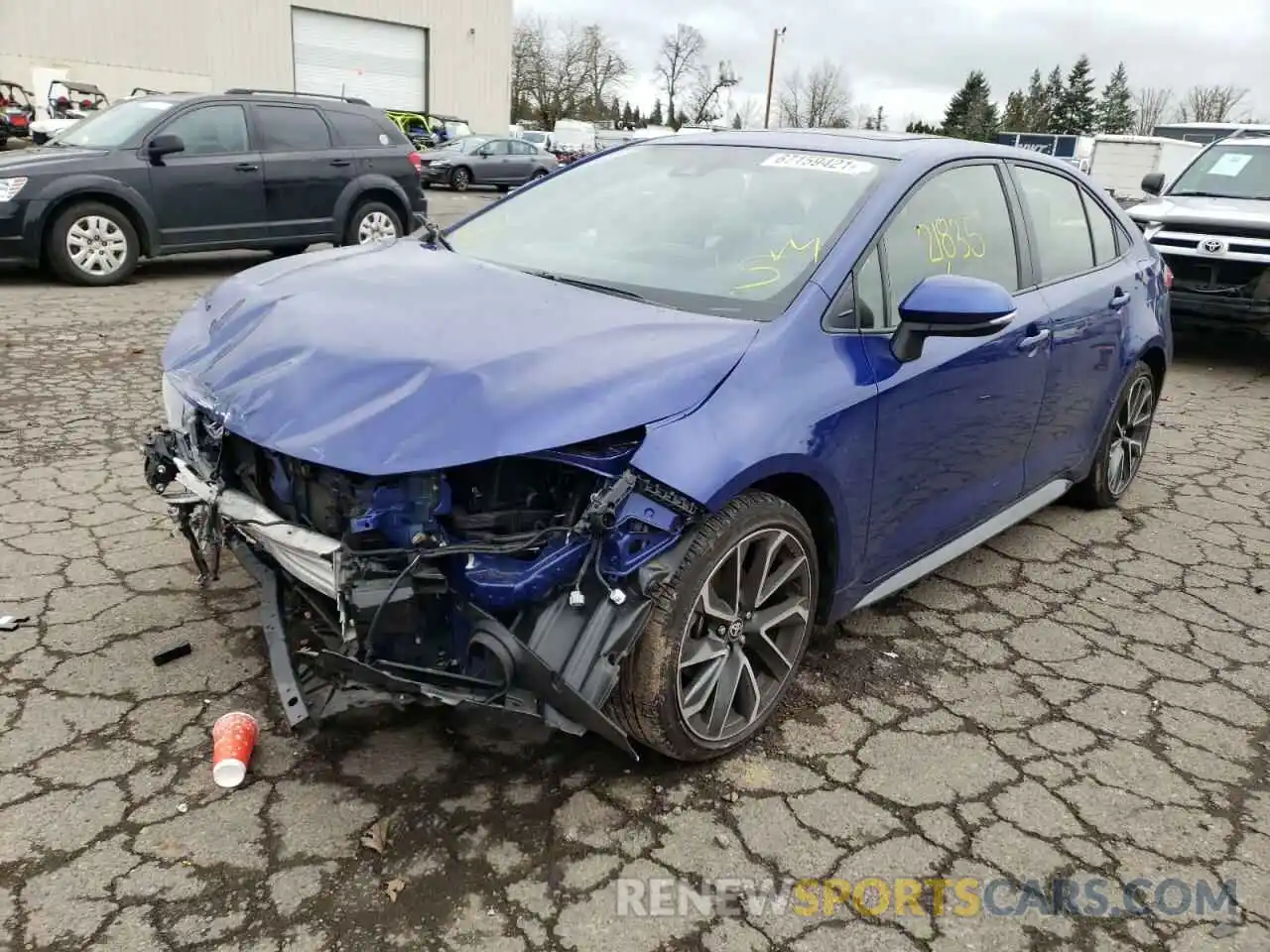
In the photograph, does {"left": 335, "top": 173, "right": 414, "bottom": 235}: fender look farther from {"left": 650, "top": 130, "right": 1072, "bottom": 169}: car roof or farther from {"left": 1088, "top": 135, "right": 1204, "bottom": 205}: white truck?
{"left": 1088, "top": 135, "right": 1204, "bottom": 205}: white truck

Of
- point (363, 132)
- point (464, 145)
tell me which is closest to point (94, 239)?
point (363, 132)

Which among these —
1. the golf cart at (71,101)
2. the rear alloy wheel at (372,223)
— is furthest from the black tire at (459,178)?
the rear alloy wheel at (372,223)

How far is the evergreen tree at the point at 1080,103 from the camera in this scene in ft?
223

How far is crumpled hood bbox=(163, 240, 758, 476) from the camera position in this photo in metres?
2.26

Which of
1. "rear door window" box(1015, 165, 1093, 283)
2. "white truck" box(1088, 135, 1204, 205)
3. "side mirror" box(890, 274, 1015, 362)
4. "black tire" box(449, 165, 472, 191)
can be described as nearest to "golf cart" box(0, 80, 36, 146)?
"black tire" box(449, 165, 472, 191)

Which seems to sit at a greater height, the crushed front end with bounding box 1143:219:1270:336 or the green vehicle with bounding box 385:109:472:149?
the green vehicle with bounding box 385:109:472:149

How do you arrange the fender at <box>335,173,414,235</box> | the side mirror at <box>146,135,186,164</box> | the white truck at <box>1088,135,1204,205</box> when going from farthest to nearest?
the white truck at <box>1088,135,1204,205</box> → the fender at <box>335,173,414,235</box> → the side mirror at <box>146,135,186,164</box>

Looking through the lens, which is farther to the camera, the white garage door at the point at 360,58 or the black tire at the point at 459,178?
the white garage door at the point at 360,58

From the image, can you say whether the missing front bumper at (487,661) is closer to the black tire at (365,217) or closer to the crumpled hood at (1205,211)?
the crumpled hood at (1205,211)

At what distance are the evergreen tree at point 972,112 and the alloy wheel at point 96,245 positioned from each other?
64.4m

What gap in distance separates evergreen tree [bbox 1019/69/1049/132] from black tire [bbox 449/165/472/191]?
51640 mm

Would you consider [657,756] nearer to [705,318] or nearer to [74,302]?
[705,318]

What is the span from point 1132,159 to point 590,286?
2253 centimetres

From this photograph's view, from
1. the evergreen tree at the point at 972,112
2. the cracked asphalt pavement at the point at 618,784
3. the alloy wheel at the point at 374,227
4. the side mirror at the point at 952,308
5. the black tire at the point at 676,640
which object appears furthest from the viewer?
the evergreen tree at the point at 972,112
